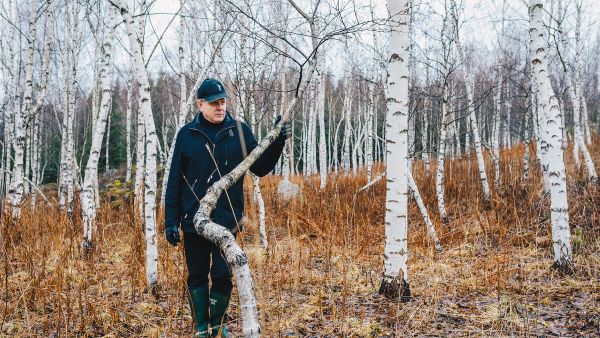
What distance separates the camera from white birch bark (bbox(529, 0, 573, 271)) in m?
3.79

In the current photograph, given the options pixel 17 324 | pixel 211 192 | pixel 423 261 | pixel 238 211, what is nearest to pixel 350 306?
pixel 238 211

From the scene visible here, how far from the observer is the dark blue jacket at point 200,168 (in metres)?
2.54

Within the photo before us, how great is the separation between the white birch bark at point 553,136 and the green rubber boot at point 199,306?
350cm

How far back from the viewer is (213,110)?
2566 millimetres

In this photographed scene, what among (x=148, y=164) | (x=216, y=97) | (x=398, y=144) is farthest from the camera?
(x=148, y=164)

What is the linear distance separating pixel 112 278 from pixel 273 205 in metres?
4.19

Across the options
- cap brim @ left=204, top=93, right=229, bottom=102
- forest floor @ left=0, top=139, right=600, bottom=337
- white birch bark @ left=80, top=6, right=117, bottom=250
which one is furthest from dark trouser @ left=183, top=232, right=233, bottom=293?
white birch bark @ left=80, top=6, right=117, bottom=250

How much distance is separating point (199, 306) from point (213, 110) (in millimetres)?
1315

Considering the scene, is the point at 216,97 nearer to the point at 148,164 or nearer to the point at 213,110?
the point at 213,110

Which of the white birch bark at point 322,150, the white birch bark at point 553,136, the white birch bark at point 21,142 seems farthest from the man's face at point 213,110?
the white birch bark at point 322,150

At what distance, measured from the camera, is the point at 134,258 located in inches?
159

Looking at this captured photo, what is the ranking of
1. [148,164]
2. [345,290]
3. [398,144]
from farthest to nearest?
[148,164] < [398,144] < [345,290]

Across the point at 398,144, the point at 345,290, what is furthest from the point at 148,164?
the point at 398,144

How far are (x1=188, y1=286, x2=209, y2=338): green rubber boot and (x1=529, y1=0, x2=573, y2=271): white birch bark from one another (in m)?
3.50
